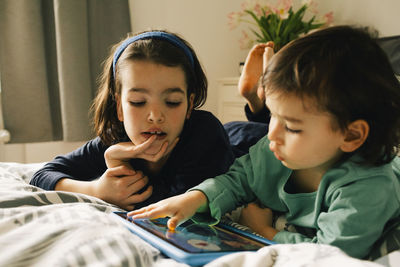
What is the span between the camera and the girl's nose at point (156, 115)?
934mm

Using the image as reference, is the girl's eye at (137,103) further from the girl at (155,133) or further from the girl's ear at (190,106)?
the girl's ear at (190,106)

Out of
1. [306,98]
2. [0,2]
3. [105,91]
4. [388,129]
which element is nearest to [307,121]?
[306,98]

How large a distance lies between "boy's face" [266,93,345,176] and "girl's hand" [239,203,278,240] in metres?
0.18

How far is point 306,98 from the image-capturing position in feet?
2.25

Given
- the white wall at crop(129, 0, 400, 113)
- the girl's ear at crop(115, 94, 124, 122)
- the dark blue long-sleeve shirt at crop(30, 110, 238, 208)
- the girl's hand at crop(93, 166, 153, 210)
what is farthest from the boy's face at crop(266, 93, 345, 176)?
the white wall at crop(129, 0, 400, 113)

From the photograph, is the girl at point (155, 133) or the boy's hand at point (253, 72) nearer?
the girl at point (155, 133)

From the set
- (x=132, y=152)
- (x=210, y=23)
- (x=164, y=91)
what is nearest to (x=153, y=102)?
(x=164, y=91)

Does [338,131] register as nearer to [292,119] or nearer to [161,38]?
[292,119]

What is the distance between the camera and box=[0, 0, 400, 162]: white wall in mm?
2379

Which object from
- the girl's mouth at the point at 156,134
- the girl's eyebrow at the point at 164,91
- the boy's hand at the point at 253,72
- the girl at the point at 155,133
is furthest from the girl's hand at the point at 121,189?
the boy's hand at the point at 253,72

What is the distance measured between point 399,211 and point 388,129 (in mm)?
167

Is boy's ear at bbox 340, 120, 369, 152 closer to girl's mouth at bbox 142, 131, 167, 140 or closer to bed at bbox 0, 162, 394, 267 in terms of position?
bed at bbox 0, 162, 394, 267

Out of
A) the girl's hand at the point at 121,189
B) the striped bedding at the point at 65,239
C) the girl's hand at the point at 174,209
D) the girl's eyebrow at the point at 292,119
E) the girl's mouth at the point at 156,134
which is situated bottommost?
the girl's hand at the point at 121,189

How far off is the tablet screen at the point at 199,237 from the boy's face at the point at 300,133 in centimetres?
19
